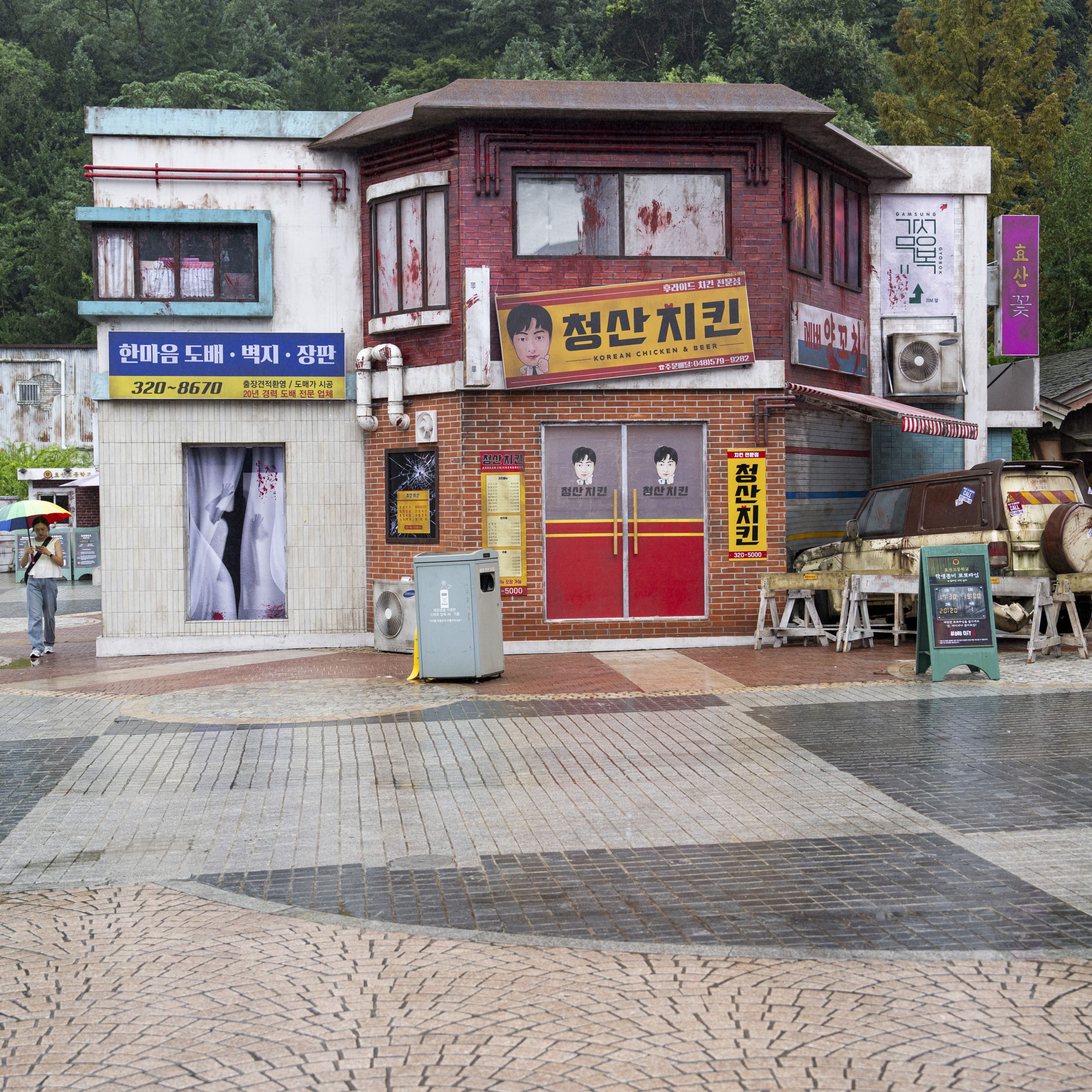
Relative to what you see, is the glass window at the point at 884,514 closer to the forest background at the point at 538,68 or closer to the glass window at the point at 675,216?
the glass window at the point at 675,216

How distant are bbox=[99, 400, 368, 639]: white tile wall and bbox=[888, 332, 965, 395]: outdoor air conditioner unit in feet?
24.6

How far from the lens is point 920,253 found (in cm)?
1797

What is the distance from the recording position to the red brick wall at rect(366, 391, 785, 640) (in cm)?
1497

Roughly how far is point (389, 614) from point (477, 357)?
3.21 m

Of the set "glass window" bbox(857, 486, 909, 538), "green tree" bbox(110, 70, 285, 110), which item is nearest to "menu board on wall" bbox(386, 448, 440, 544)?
"glass window" bbox(857, 486, 909, 538)

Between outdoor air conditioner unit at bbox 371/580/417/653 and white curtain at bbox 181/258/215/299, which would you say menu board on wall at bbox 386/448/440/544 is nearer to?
outdoor air conditioner unit at bbox 371/580/417/653

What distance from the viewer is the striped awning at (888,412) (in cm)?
1510

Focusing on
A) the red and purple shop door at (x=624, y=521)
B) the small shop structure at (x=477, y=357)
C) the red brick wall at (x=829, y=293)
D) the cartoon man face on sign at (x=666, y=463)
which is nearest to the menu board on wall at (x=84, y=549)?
the small shop structure at (x=477, y=357)

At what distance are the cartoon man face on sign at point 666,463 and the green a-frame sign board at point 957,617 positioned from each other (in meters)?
4.04

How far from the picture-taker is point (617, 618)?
15102 mm

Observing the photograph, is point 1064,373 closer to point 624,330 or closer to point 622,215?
point 622,215

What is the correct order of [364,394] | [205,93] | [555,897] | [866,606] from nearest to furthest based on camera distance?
[555,897]
[866,606]
[364,394]
[205,93]

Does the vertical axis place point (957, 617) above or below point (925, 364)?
below

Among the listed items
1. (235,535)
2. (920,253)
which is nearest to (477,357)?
(235,535)
